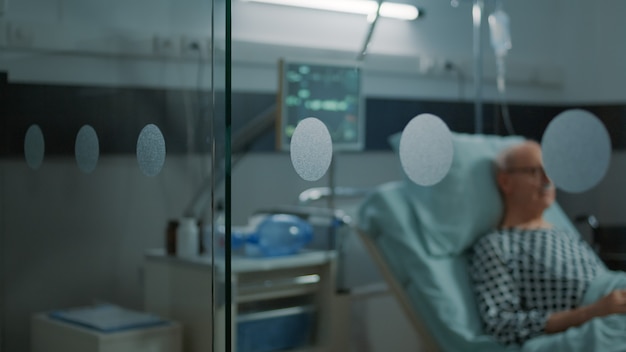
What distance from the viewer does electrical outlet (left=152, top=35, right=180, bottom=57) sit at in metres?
1.64

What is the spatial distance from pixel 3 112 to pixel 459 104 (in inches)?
39.7

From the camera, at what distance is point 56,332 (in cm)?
168

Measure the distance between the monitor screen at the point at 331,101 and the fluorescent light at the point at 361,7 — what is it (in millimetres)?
203

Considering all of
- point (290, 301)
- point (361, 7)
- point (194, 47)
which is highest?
point (361, 7)

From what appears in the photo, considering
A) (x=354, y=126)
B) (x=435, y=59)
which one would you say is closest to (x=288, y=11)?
(x=435, y=59)

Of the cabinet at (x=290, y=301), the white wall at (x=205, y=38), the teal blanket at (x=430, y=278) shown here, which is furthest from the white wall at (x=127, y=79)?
the cabinet at (x=290, y=301)

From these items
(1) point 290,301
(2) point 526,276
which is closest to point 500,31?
(2) point 526,276

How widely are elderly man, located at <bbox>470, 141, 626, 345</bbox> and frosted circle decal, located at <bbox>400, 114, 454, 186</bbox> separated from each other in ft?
0.45

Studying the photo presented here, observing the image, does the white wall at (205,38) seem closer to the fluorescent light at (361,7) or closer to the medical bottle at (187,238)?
the fluorescent light at (361,7)

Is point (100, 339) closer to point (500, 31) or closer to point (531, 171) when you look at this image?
point (531, 171)

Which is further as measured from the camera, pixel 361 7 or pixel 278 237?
pixel 278 237

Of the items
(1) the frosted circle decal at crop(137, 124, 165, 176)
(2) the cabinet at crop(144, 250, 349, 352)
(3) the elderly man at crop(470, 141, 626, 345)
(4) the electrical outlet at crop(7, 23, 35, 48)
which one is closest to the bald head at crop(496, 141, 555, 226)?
(3) the elderly man at crop(470, 141, 626, 345)

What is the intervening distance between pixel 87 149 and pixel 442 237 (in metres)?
0.85

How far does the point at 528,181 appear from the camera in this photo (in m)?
1.48
